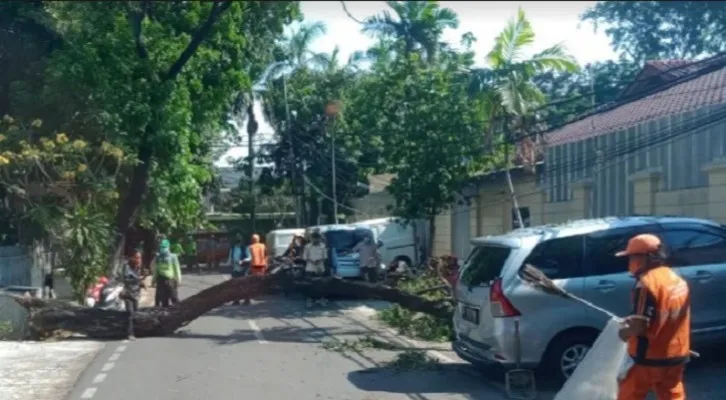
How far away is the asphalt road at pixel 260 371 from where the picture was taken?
12453 mm

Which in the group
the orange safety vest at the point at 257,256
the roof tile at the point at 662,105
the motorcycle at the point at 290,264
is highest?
the roof tile at the point at 662,105

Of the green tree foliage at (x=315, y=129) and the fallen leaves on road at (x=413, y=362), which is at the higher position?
the green tree foliage at (x=315, y=129)

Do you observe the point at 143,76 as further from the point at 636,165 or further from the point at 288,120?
the point at 288,120

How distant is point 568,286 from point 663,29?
3192 centimetres

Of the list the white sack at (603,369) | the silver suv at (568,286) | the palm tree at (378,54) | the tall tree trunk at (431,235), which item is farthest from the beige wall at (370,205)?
the white sack at (603,369)

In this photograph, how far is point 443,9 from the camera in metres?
38.0

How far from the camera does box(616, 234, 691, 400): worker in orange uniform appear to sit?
27.5 ft


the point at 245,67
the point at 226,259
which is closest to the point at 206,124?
the point at 245,67

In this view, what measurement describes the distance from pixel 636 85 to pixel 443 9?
9.69 meters

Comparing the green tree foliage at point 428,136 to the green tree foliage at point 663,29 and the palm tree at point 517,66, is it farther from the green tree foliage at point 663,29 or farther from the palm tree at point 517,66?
the green tree foliage at point 663,29

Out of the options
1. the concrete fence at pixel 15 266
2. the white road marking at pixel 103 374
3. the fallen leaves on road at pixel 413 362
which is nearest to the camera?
the white road marking at pixel 103 374

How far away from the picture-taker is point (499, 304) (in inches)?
472

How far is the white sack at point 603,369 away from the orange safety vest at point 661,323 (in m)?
0.47

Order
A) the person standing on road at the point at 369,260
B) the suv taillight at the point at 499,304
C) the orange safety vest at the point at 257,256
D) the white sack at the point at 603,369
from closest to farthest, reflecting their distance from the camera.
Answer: the white sack at the point at 603,369 → the suv taillight at the point at 499,304 → the orange safety vest at the point at 257,256 → the person standing on road at the point at 369,260
